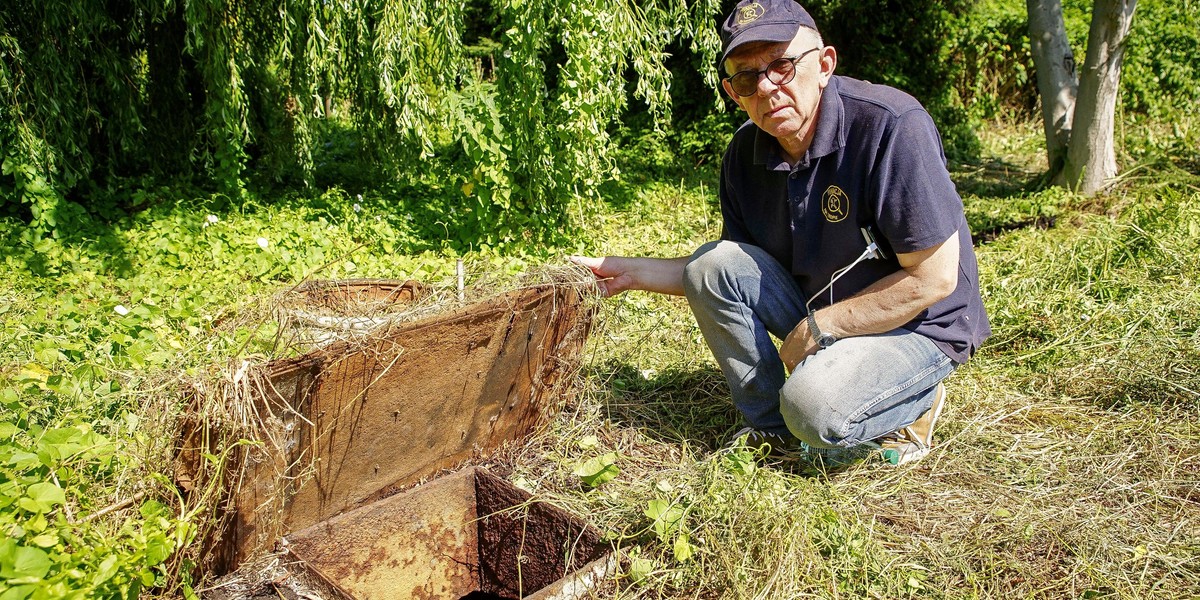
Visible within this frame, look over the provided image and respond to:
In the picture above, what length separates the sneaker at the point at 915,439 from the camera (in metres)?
2.99

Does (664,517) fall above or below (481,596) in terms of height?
above

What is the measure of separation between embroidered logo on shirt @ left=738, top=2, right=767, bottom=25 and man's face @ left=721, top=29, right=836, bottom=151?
0.30 feet

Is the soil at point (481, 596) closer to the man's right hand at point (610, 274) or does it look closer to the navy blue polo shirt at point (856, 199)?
the man's right hand at point (610, 274)

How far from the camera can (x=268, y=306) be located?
94.6 inches

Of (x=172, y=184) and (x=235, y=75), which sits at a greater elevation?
(x=235, y=75)

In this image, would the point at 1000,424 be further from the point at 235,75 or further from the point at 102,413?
the point at 235,75

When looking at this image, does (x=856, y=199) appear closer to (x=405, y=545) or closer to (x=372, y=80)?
(x=405, y=545)

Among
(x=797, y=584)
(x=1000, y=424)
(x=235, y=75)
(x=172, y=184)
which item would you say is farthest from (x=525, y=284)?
(x=172, y=184)

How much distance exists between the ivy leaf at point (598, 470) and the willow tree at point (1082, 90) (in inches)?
205

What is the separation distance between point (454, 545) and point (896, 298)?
5.35 ft

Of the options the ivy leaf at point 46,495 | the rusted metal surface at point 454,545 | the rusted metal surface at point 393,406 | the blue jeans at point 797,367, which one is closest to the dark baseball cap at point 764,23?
the blue jeans at point 797,367

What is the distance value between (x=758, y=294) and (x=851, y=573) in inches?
37.6

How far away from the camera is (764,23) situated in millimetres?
2545

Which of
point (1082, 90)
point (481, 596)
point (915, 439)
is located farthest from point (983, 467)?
point (1082, 90)
